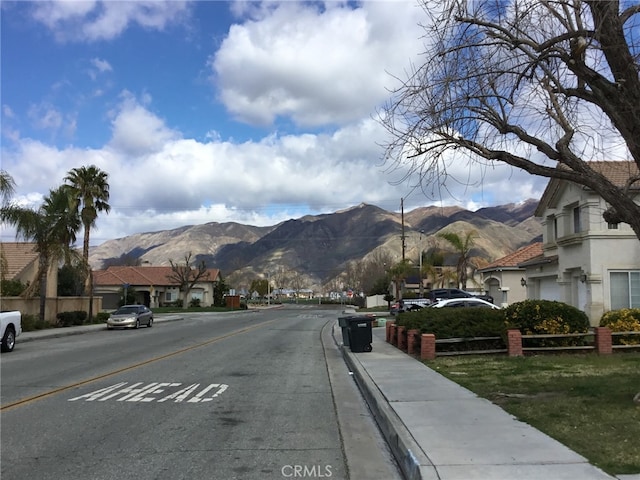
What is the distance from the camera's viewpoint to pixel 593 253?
24.5 meters

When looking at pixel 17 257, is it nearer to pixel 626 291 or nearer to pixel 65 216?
pixel 65 216

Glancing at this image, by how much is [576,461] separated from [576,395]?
13.2 feet

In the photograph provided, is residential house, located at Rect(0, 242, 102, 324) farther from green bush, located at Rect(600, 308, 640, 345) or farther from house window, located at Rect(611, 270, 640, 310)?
house window, located at Rect(611, 270, 640, 310)

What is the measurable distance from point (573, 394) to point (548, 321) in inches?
289

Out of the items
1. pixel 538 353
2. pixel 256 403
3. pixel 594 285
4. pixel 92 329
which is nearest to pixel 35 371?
pixel 256 403

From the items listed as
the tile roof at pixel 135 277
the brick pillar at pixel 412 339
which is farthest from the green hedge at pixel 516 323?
the tile roof at pixel 135 277

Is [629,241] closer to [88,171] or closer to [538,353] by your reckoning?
[538,353]

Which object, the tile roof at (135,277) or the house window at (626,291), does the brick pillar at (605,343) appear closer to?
the house window at (626,291)

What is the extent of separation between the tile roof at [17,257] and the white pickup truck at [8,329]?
1917 cm

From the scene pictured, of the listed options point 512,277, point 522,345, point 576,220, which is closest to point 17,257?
Answer: point 512,277

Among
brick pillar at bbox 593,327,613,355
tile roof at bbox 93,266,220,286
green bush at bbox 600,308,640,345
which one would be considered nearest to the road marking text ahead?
brick pillar at bbox 593,327,613,355

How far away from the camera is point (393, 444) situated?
734 centimetres

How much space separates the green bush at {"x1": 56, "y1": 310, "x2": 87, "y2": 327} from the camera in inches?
1330

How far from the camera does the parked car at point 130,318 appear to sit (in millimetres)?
33656
